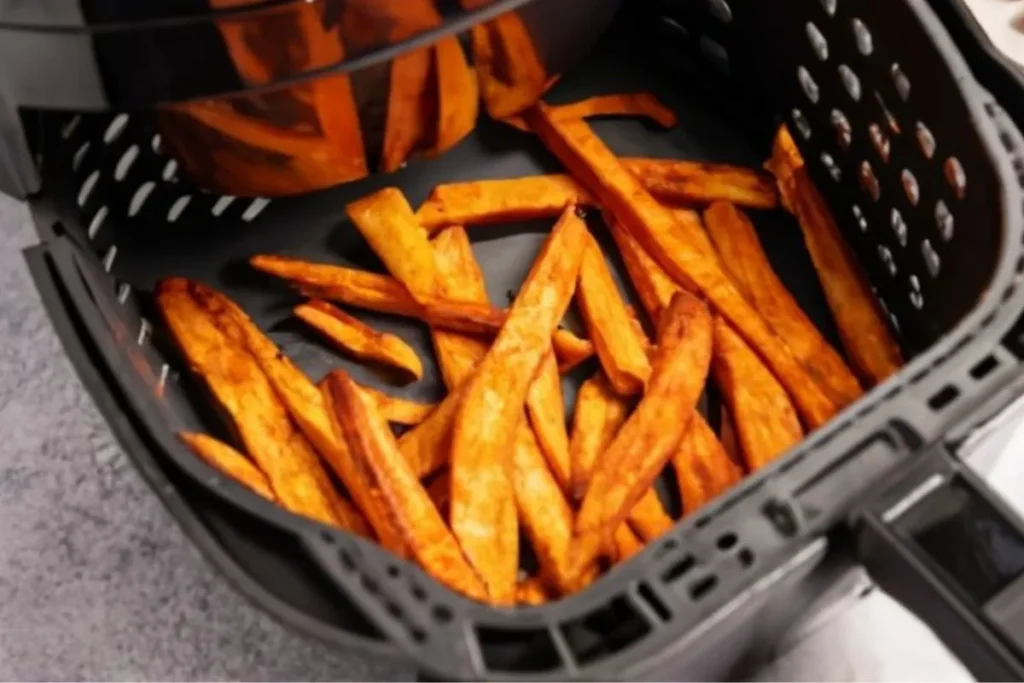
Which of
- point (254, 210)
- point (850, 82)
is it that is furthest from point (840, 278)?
point (254, 210)

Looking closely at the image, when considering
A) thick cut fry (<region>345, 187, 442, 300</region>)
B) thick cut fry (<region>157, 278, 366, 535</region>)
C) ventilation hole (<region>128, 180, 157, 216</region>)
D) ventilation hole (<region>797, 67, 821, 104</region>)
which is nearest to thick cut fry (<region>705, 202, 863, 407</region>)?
ventilation hole (<region>797, 67, 821, 104</region>)

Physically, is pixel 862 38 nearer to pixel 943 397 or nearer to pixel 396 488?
pixel 943 397

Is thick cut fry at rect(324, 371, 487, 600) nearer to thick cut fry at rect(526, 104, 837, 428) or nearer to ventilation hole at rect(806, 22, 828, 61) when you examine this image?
thick cut fry at rect(526, 104, 837, 428)

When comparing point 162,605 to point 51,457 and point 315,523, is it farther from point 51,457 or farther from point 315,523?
point 315,523

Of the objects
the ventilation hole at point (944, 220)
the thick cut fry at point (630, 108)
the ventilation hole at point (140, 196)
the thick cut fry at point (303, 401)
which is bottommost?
the thick cut fry at point (303, 401)

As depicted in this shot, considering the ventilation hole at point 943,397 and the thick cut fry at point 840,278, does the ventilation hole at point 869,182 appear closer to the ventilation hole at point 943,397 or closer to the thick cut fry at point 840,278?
the thick cut fry at point 840,278

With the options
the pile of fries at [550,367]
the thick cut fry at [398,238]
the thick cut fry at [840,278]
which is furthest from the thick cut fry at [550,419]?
the thick cut fry at [840,278]

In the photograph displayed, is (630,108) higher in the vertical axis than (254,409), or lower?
higher
